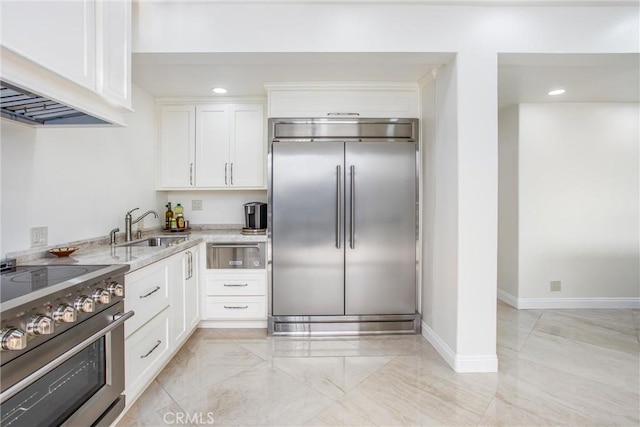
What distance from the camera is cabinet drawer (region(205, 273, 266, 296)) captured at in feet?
9.90

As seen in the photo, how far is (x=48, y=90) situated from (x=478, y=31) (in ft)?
8.18

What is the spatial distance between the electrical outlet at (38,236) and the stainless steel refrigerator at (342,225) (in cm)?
157

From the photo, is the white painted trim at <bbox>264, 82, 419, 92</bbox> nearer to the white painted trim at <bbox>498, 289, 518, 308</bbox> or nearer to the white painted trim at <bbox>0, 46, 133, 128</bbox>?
the white painted trim at <bbox>0, 46, 133, 128</bbox>

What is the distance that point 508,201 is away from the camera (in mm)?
3789

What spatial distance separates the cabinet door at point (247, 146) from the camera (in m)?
3.34

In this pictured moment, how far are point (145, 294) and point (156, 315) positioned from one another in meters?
0.24

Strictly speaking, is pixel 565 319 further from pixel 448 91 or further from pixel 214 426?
pixel 214 426

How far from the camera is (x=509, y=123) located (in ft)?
12.2

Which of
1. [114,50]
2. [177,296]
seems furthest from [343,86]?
[177,296]

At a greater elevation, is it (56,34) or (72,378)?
(56,34)

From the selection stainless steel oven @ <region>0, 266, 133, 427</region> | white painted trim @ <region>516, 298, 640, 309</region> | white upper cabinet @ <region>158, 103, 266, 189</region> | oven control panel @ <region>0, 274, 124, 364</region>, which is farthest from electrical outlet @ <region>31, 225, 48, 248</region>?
white painted trim @ <region>516, 298, 640, 309</region>

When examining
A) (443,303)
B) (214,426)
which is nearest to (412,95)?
(443,303)

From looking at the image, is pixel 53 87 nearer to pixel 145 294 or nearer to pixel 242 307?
pixel 145 294

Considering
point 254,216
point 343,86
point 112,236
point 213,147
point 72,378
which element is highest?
point 343,86
